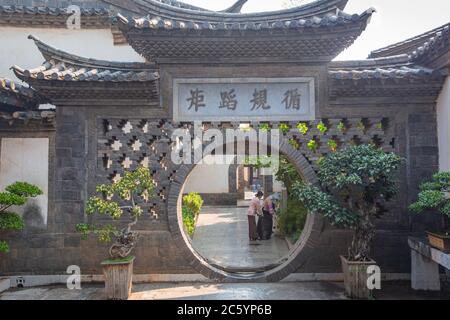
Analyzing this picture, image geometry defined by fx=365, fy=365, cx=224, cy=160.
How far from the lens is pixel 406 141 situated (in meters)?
6.17

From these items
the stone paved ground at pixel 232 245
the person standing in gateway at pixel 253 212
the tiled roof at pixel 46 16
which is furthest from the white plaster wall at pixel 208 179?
the tiled roof at pixel 46 16

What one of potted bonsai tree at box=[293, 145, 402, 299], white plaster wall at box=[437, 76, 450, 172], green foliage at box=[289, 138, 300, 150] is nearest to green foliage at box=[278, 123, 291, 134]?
green foliage at box=[289, 138, 300, 150]

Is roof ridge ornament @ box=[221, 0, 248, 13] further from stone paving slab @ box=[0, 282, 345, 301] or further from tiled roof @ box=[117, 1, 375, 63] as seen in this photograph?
stone paving slab @ box=[0, 282, 345, 301]

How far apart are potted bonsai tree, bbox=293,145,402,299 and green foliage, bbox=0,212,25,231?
4.38 metres

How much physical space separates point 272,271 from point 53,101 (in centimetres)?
470

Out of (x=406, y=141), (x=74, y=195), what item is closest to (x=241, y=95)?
(x=406, y=141)

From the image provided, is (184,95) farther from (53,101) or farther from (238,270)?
(238,270)

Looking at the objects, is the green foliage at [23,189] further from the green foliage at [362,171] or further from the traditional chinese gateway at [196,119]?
the green foliage at [362,171]

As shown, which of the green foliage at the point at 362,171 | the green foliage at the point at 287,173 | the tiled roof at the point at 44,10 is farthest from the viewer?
the green foliage at the point at 287,173

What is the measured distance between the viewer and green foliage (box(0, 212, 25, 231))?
5.61 metres

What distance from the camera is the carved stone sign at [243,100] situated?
20.4 feet

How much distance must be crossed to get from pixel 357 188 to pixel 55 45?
7.26 metres

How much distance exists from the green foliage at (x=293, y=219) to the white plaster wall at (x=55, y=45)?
19.5 feet

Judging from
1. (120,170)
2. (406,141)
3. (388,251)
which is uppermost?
(406,141)
